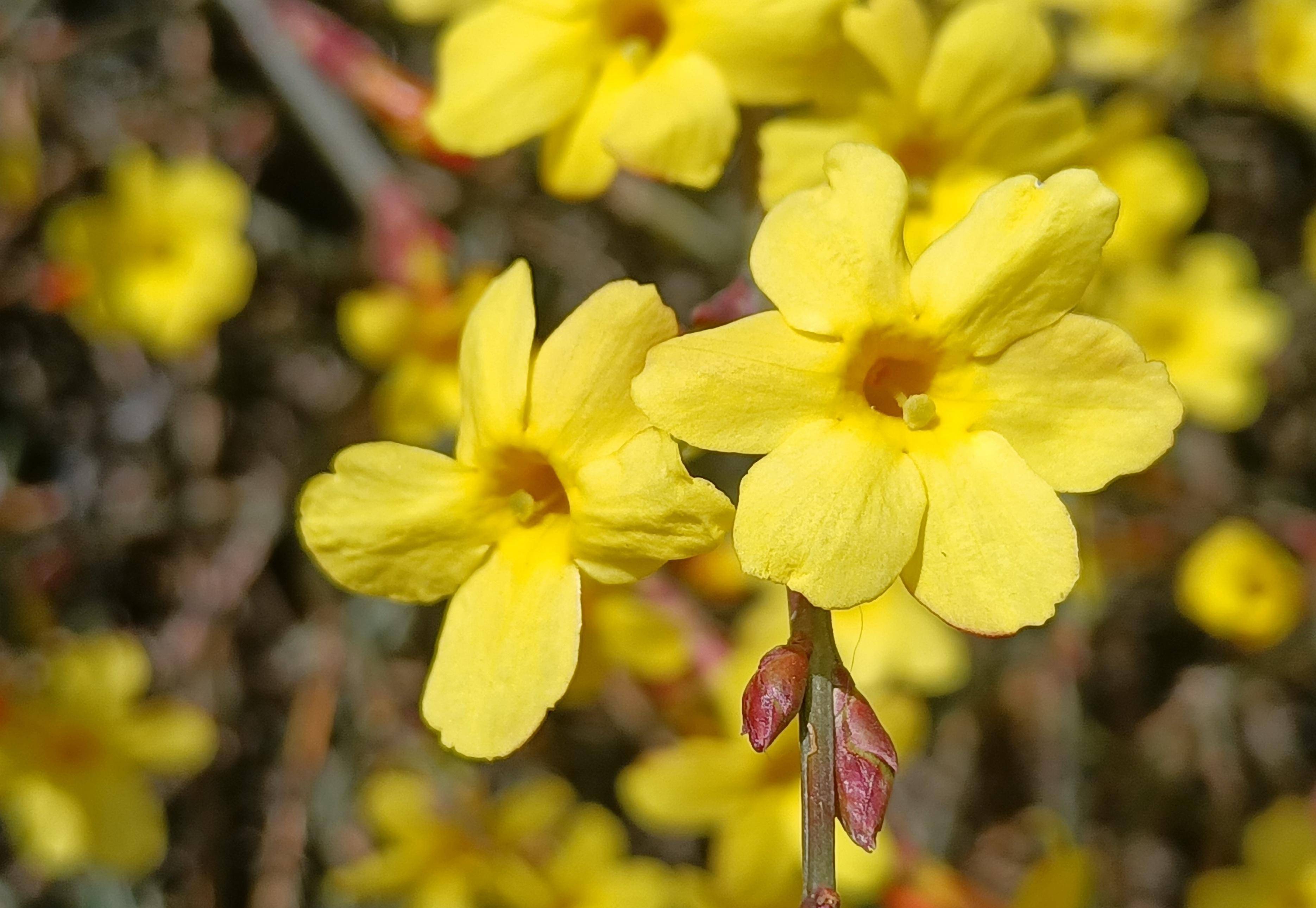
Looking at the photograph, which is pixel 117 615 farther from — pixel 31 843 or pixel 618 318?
pixel 618 318

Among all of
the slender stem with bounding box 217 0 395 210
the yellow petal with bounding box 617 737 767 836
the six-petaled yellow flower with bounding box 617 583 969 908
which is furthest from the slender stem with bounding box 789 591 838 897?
the slender stem with bounding box 217 0 395 210

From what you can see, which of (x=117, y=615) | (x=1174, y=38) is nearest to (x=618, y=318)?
(x=1174, y=38)

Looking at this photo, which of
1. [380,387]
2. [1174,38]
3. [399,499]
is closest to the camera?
[399,499]

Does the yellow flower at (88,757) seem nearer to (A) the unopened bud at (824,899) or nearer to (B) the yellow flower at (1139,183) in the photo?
(A) the unopened bud at (824,899)

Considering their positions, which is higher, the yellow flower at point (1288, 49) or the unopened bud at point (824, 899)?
the unopened bud at point (824, 899)

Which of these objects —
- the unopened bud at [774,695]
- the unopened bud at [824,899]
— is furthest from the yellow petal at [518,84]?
the unopened bud at [824,899]

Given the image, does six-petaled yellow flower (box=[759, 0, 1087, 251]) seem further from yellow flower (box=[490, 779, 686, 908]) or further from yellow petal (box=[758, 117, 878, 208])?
yellow flower (box=[490, 779, 686, 908])
